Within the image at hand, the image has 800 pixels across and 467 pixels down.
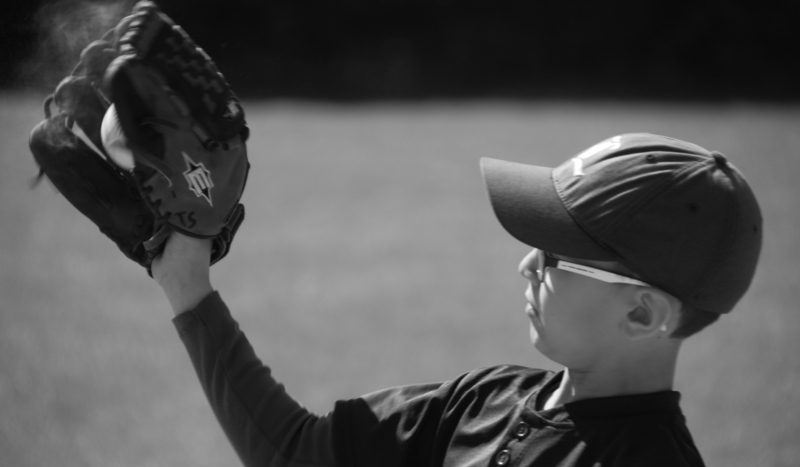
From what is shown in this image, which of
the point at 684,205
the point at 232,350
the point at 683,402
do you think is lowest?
the point at 683,402

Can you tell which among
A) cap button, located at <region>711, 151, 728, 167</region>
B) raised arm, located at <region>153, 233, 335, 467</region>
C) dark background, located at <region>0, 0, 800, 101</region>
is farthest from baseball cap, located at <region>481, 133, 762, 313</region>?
dark background, located at <region>0, 0, 800, 101</region>

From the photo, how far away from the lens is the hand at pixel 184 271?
1.42 meters

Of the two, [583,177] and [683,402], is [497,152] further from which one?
[583,177]

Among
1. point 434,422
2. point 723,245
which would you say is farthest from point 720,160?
point 434,422

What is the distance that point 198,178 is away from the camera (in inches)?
58.7

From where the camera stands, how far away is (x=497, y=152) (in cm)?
861

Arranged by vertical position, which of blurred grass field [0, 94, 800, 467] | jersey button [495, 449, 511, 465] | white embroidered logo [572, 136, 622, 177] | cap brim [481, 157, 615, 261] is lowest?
blurred grass field [0, 94, 800, 467]

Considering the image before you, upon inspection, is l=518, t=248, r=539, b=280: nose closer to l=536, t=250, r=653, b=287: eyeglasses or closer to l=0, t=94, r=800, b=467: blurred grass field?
l=536, t=250, r=653, b=287: eyeglasses

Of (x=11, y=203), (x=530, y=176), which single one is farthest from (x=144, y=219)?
(x=11, y=203)

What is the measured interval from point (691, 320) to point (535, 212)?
0.29 meters

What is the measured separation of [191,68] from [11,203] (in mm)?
5869

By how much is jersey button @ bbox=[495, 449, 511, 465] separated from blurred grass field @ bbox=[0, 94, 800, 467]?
114 cm

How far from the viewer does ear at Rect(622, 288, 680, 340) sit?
1341 mm

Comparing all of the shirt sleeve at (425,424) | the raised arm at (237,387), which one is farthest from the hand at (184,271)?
the shirt sleeve at (425,424)
